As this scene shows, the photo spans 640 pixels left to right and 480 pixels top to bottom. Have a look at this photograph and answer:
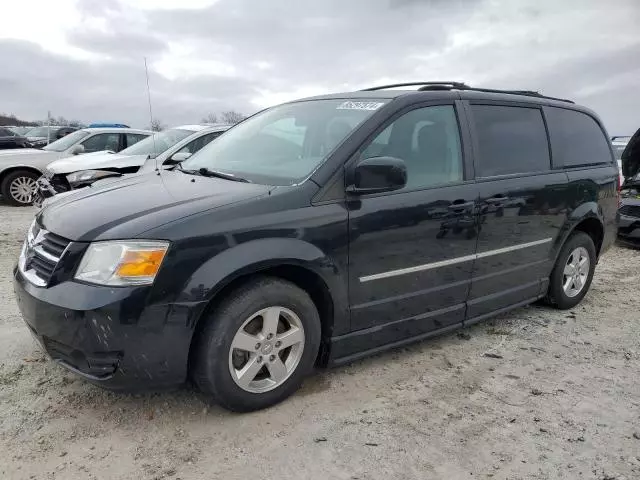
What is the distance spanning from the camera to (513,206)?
386 centimetres

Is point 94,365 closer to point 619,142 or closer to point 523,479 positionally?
point 523,479

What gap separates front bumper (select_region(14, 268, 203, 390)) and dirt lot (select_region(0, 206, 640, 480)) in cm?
35

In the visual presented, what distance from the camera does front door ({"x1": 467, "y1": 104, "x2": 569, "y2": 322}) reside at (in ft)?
12.3

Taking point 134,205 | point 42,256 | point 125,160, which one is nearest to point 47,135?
point 125,160

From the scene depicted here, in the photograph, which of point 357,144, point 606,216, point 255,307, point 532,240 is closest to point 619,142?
point 606,216

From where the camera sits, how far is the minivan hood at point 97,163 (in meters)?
7.72

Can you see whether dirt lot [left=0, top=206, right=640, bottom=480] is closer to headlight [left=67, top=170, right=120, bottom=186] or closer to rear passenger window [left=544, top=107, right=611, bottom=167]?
rear passenger window [left=544, top=107, right=611, bottom=167]

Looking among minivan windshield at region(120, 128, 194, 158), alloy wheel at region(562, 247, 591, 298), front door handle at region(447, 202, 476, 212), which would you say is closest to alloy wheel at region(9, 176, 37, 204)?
minivan windshield at region(120, 128, 194, 158)

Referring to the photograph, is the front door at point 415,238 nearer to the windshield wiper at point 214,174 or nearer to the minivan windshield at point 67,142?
the windshield wiper at point 214,174

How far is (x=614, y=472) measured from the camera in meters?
2.49

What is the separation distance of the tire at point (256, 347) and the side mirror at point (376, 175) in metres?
0.69

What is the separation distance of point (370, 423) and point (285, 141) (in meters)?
1.89

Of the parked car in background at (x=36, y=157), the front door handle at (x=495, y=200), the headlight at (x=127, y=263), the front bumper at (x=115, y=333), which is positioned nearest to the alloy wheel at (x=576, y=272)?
the front door handle at (x=495, y=200)

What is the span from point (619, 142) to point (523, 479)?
491 inches
